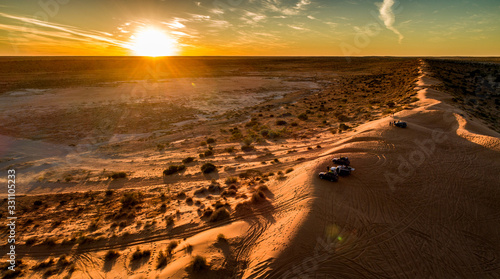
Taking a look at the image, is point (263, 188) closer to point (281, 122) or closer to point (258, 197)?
point (258, 197)

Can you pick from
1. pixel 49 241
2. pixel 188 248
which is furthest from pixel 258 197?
pixel 49 241

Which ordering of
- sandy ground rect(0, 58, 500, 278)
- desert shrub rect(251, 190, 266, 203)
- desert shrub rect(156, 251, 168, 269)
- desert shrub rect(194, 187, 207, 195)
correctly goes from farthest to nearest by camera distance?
desert shrub rect(194, 187, 207, 195) → desert shrub rect(251, 190, 266, 203) → desert shrub rect(156, 251, 168, 269) → sandy ground rect(0, 58, 500, 278)

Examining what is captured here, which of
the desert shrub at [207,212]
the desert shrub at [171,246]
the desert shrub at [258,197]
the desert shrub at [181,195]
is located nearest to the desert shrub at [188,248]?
the desert shrub at [171,246]

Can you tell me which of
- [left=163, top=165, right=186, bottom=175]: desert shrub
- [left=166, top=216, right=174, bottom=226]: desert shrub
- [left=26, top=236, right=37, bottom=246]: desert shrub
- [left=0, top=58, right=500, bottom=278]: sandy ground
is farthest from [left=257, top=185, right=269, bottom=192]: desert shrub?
[left=26, top=236, right=37, bottom=246]: desert shrub

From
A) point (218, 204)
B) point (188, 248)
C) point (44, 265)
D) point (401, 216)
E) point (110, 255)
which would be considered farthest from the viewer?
point (218, 204)

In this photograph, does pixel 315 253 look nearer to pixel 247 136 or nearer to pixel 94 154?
pixel 247 136

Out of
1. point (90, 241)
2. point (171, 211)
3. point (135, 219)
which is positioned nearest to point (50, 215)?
point (90, 241)

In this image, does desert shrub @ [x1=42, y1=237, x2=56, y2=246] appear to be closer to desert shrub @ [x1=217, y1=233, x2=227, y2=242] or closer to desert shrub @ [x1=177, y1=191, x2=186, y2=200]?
desert shrub @ [x1=177, y1=191, x2=186, y2=200]
